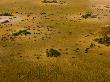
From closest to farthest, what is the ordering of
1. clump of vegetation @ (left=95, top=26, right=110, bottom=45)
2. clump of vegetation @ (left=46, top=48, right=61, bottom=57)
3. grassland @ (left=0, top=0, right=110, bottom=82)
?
grassland @ (left=0, top=0, right=110, bottom=82), clump of vegetation @ (left=46, top=48, right=61, bottom=57), clump of vegetation @ (left=95, top=26, right=110, bottom=45)

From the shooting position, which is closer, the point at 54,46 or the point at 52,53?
the point at 52,53

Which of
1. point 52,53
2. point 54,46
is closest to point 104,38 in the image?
point 54,46

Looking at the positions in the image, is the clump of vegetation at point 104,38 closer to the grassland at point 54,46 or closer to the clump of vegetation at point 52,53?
the grassland at point 54,46

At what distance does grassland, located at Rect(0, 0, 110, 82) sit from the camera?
1159 inches

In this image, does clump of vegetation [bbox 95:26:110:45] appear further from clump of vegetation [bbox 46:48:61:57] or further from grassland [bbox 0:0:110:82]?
clump of vegetation [bbox 46:48:61:57]

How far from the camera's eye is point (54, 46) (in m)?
37.3

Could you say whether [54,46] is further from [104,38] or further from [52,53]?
[104,38]

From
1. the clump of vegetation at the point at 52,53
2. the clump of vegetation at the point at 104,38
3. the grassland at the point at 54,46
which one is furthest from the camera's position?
the clump of vegetation at the point at 104,38

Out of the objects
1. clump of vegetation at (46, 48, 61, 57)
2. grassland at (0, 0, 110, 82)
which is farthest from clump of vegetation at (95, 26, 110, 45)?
clump of vegetation at (46, 48, 61, 57)

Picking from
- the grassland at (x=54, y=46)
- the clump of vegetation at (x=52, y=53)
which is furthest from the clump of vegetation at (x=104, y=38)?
the clump of vegetation at (x=52, y=53)

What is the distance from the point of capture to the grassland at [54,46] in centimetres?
2944

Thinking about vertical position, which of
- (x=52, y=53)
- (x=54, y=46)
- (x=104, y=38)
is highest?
(x=104, y=38)

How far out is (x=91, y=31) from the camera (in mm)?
44375

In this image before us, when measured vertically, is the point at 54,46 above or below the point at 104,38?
below
